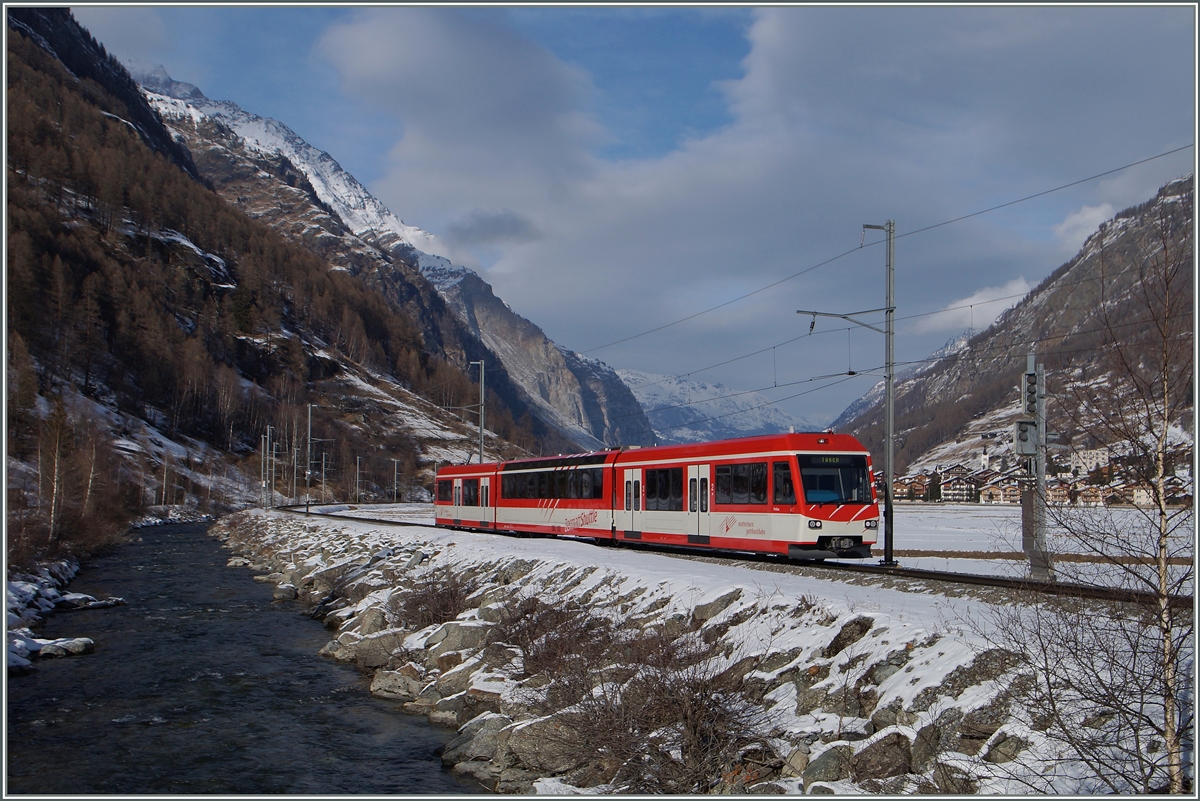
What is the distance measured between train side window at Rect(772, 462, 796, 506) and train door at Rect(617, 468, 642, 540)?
26.3ft

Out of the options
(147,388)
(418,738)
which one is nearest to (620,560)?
(418,738)

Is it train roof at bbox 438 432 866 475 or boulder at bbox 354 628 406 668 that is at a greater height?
train roof at bbox 438 432 866 475

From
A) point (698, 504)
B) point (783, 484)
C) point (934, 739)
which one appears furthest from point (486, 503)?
point (934, 739)

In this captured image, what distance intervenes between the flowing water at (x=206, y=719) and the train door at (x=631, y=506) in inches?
444

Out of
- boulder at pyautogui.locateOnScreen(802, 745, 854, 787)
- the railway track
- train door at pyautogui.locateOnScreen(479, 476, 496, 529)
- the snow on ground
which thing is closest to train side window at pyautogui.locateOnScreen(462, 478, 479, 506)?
train door at pyautogui.locateOnScreen(479, 476, 496, 529)

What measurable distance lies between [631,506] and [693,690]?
20071mm

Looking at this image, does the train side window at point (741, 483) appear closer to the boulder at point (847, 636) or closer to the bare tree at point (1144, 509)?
the boulder at point (847, 636)

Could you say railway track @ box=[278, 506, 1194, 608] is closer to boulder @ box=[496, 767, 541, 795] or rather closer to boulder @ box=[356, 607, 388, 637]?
boulder @ box=[496, 767, 541, 795]

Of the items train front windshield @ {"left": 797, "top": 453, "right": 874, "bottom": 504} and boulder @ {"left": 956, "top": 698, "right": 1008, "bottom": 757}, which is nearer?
boulder @ {"left": 956, "top": 698, "right": 1008, "bottom": 757}

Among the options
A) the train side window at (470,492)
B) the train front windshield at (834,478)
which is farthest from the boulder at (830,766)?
the train side window at (470,492)

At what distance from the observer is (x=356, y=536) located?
46438 millimetres

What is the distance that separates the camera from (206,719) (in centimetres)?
1728

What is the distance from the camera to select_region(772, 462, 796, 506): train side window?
23.8 m

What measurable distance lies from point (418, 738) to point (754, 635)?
6929 millimetres
